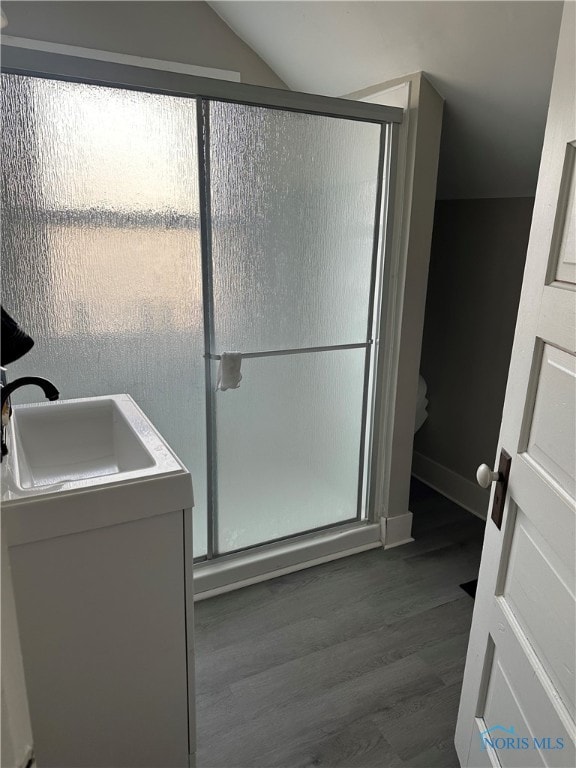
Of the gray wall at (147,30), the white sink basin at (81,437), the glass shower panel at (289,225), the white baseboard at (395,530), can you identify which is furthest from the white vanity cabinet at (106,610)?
the gray wall at (147,30)

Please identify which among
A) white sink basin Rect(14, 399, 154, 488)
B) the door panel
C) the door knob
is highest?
the door panel

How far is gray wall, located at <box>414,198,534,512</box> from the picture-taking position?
8.64ft

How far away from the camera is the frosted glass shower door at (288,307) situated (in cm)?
196

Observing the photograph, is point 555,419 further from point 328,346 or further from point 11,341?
point 328,346

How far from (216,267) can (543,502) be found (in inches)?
54.5

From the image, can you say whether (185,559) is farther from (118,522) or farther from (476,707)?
(476,707)

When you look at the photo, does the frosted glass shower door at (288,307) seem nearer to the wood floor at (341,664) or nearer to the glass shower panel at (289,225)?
the glass shower panel at (289,225)

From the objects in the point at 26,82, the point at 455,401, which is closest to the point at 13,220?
the point at 26,82

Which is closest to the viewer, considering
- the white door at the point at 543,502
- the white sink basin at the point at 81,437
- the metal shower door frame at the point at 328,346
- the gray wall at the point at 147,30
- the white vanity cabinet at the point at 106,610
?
the white door at the point at 543,502

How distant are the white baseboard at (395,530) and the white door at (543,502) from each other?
1.26 meters

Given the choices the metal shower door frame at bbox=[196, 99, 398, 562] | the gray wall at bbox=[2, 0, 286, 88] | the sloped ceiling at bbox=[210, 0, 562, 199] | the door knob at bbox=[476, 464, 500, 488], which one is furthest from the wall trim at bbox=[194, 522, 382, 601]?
the gray wall at bbox=[2, 0, 286, 88]

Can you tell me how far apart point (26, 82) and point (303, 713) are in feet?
6.94

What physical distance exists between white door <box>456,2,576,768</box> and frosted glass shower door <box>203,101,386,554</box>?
3.68 feet

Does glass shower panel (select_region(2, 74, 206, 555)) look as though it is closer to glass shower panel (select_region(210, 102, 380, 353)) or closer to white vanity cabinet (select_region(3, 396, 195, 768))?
glass shower panel (select_region(210, 102, 380, 353))
